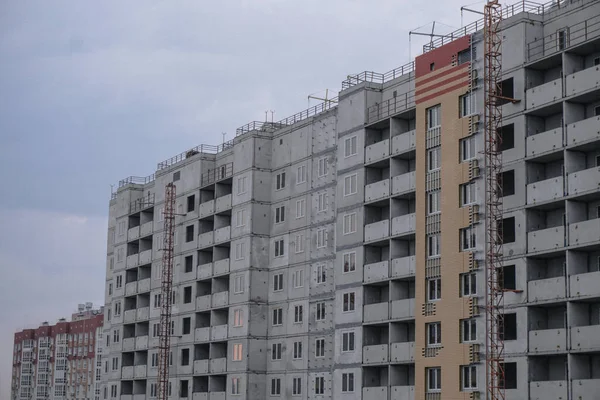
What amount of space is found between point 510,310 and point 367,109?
25.2 metres

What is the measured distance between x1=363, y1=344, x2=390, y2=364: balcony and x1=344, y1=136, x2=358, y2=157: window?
55.5 feet

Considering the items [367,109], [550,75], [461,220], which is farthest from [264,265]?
[550,75]

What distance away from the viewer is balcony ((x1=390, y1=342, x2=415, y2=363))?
7962 centimetres

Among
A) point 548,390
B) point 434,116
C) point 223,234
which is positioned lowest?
point 548,390

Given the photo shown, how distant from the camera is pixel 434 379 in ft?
253

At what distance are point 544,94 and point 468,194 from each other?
407 inches

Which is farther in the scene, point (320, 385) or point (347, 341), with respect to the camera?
point (320, 385)

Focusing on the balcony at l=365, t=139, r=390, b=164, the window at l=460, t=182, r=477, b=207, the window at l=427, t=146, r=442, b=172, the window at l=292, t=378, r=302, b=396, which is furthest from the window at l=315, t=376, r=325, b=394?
the window at l=460, t=182, r=477, b=207

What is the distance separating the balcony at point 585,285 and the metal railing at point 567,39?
1529 cm

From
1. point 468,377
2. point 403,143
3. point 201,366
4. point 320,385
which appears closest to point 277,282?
point 320,385

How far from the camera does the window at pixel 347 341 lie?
8644cm

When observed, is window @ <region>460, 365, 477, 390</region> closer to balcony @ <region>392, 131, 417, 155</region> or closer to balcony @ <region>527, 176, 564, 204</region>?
balcony @ <region>527, 176, 564, 204</region>

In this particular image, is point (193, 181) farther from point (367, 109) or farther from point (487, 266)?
point (487, 266)

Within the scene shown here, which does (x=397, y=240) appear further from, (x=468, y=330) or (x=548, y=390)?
(x=548, y=390)
